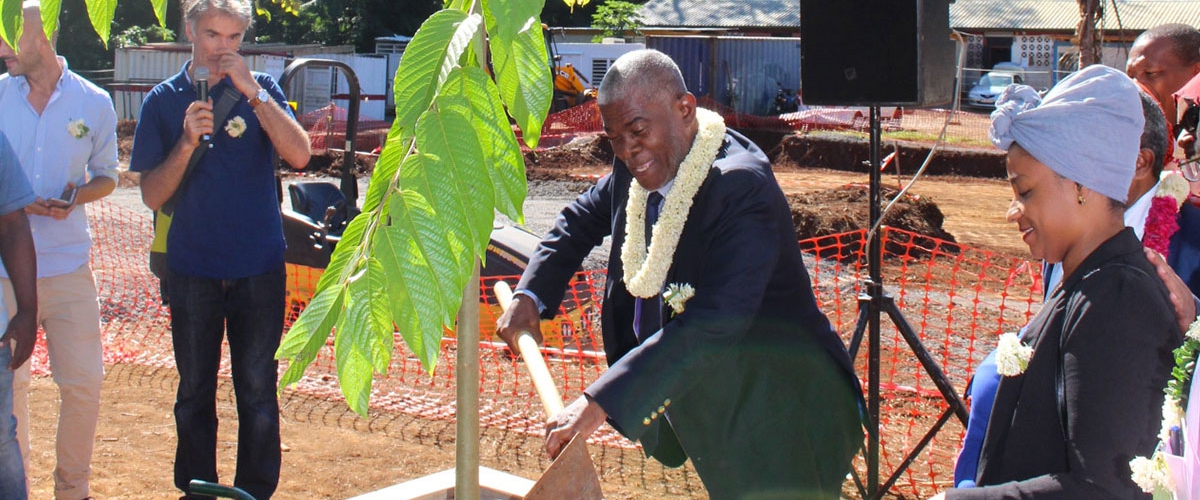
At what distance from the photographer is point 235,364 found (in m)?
3.73

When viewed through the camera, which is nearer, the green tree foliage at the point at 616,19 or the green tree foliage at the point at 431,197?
the green tree foliage at the point at 431,197

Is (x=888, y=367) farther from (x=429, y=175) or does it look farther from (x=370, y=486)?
(x=429, y=175)

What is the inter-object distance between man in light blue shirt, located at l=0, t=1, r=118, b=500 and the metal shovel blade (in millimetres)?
2611

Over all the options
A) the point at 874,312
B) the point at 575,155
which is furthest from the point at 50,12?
the point at 575,155

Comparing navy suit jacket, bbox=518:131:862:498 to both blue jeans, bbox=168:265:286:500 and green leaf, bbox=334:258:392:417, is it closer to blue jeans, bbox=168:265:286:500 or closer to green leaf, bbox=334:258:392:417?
green leaf, bbox=334:258:392:417

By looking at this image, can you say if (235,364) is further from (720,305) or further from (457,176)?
(457,176)

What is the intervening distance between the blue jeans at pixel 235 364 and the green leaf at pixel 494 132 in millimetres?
2529

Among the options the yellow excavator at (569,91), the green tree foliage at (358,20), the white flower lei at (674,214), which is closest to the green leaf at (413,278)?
the white flower lei at (674,214)

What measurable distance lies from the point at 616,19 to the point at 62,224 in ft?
96.2

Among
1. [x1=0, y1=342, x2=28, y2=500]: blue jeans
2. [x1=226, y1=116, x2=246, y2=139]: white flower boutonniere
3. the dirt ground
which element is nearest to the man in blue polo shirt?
[x1=226, y1=116, x2=246, y2=139]: white flower boutonniere

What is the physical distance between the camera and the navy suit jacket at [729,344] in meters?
2.33

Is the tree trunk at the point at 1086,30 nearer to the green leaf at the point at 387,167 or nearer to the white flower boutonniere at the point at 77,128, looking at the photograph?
the white flower boutonniere at the point at 77,128

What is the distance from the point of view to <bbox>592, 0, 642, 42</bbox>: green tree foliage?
3206cm

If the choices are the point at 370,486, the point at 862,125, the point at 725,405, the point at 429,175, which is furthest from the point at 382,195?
the point at 862,125
